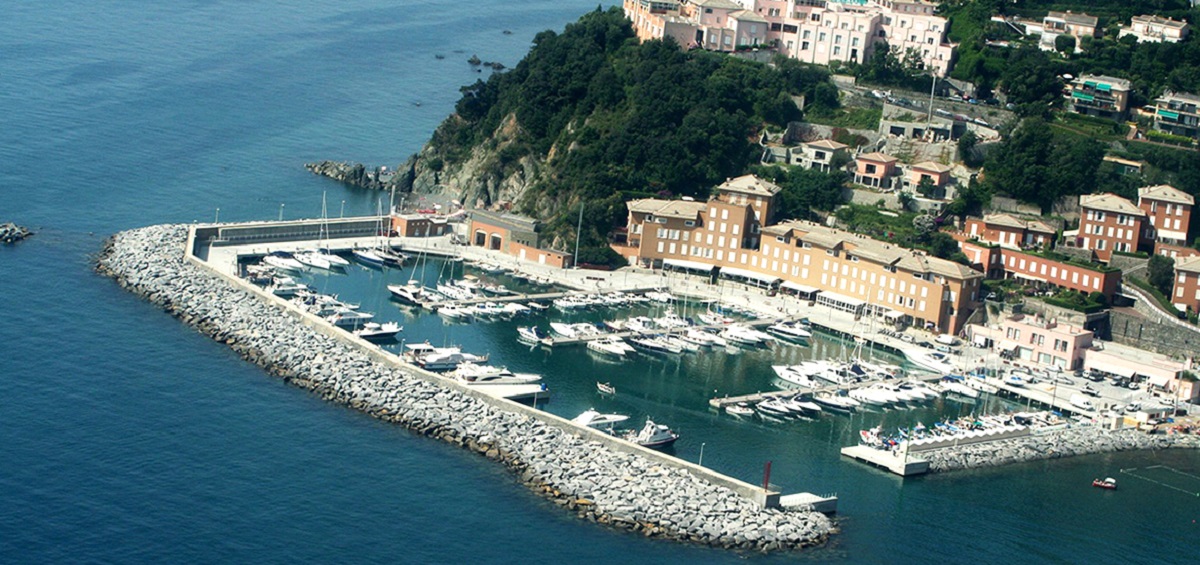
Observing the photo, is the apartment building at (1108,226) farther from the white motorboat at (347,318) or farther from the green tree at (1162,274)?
the white motorboat at (347,318)

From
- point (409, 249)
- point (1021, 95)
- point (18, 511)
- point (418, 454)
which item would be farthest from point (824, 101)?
point (18, 511)

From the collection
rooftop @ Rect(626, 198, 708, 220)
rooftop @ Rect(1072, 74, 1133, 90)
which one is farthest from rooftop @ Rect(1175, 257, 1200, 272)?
rooftop @ Rect(626, 198, 708, 220)

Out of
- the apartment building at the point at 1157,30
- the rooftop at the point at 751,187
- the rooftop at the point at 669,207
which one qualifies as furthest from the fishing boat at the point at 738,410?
the apartment building at the point at 1157,30

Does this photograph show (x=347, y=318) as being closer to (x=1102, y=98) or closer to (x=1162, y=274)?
(x=1162, y=274)

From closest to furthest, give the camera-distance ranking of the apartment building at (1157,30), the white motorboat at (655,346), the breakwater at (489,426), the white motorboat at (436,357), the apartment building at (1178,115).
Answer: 1. the breakwater at (489,426)
2. the white motorboat at (436,357)
3. the white motorboat at (655,346)
4. the apartment building at (1178,115)
5. the apartment building at (1157,30)

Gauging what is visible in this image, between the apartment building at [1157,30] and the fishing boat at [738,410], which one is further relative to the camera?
the apartment building at [1157,30]

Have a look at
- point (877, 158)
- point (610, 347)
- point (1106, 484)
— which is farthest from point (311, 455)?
point (877, 158)
